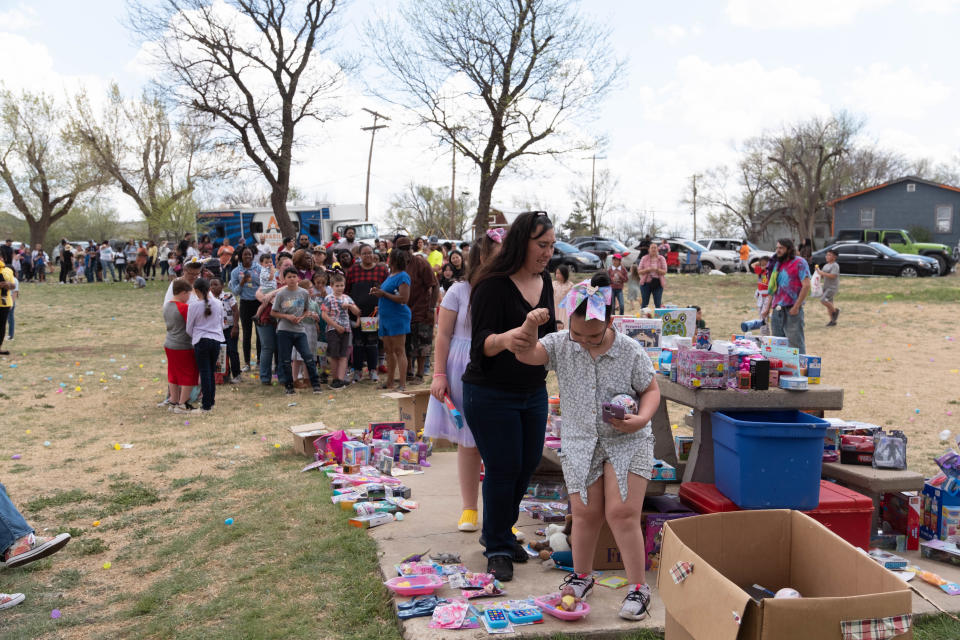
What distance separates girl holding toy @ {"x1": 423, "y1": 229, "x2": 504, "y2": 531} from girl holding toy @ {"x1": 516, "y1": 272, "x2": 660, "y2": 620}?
92cm

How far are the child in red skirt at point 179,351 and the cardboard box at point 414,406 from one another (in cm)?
280

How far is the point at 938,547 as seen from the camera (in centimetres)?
436

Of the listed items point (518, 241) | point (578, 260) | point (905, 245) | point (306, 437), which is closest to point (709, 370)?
point (518, 241)

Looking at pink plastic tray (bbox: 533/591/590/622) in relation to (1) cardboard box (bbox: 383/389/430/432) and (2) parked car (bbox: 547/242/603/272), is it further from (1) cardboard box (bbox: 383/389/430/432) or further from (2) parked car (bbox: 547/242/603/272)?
(2) parked car (bbox: 547/242/603/272)

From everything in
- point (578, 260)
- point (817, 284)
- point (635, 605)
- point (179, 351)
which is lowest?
point (635, 605)

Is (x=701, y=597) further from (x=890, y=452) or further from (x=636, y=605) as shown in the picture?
(x=890, y=452)

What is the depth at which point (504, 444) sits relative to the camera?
12.8 ft

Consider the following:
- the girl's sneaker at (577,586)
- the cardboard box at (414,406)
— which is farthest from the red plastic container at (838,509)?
the cardboard box at (414,406)

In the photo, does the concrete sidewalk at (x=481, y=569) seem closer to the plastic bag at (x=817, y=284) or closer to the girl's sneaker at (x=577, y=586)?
the girl's sneaker at (x=577, y=586)

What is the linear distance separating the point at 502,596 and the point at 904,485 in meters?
2.54

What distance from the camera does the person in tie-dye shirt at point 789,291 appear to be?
10.1 meters

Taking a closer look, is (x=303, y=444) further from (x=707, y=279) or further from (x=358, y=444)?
(x=707, y=279)

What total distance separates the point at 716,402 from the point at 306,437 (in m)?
3.93

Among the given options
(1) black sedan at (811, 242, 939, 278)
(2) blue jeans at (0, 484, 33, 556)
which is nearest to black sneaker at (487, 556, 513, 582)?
(2) blue jeans at (0, 484, 33, 556)
